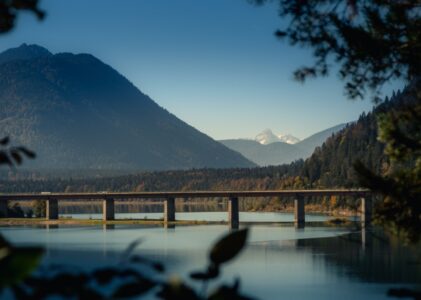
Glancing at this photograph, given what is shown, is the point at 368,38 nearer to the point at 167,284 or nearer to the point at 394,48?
the point at 394,48

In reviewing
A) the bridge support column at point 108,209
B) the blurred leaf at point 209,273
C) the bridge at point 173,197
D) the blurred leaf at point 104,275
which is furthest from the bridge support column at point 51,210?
the blurred leaf at point 209,273

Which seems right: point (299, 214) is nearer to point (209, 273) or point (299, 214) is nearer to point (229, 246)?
point (209, 273)

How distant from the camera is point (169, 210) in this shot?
16400 centimetres

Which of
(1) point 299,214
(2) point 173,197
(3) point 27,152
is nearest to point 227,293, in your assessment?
(3) point 27,152

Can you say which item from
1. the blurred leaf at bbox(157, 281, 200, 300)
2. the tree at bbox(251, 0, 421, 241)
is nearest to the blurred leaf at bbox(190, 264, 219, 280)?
the blurred leaf at bbox(157, 281, 200, 300)

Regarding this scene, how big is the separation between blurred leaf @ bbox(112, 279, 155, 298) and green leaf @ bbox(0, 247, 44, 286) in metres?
0.44

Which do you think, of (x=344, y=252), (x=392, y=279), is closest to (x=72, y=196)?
(x=344, y=252)

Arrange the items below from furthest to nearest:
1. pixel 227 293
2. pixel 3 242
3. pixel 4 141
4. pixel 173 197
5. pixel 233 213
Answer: pixel 173 197
pixel 233 213
pixel 4 141
pixel 227 293
pixel 3 242

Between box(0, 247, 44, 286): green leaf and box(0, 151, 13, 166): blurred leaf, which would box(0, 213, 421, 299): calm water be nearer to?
box(0, 151, 13, 166): blurred leaf

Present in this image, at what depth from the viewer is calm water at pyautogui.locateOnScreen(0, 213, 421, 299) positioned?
58219mm

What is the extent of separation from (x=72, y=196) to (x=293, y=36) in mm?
160531

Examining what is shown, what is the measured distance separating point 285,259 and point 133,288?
78481 mm

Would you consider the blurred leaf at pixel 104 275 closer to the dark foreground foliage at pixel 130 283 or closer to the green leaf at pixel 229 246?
the dark foreground foliage at pixel 130 283

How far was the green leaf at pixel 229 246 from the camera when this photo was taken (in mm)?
3168
